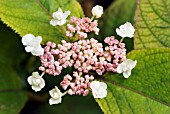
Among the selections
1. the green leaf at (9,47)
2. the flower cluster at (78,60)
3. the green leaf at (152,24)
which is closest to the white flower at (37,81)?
A: the flower cluster at (78,60)

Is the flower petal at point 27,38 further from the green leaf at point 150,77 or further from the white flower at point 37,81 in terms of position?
the green leaf at point 150,77

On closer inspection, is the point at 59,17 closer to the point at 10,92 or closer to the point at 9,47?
the point at 10,92

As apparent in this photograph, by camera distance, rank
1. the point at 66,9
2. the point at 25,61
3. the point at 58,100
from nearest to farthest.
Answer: the point at 58,100, the point at 66,9, the point at 25,61

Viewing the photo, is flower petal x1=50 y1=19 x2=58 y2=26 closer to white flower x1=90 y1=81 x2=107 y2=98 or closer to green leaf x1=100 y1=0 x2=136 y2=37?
white flower x1=90 y1=81 x2=107 y2=98

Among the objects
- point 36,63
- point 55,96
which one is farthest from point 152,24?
point 36,63

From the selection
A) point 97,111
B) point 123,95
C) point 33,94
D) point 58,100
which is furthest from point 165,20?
point 33,94

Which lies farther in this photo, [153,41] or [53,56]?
[153,41]

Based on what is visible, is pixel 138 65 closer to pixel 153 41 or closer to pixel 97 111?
pixel 153 41
